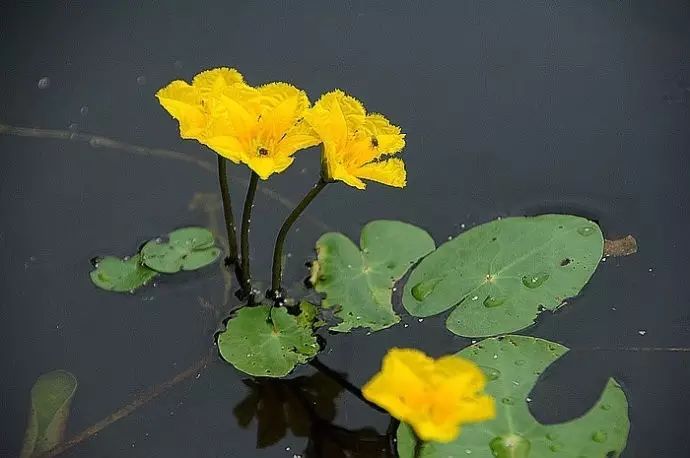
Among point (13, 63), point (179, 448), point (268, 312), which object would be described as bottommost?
point (179, 448)

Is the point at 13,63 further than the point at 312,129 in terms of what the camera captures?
Yes

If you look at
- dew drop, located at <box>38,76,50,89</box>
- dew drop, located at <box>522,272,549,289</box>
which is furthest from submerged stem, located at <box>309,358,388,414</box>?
dew drop, located at <box>38,76,50,89</box>

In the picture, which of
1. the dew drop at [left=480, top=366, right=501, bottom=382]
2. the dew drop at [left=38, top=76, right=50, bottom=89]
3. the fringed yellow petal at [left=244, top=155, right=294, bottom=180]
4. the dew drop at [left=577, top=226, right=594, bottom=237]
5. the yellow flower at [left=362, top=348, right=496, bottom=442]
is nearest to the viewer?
the yellow flower at [left=362, top=348, right=496, bottom=442]

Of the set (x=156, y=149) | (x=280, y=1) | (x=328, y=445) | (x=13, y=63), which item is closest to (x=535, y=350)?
(x=328, y=445)

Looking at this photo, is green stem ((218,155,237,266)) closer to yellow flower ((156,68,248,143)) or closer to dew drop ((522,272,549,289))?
yellow flower ((156,68,248,143))

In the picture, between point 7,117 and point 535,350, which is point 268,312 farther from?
point 7,117

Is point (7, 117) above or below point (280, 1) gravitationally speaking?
below
